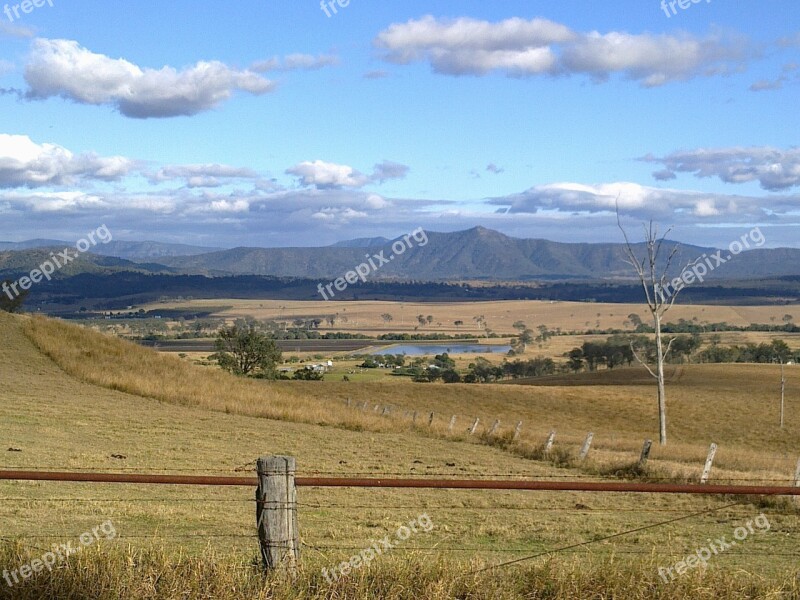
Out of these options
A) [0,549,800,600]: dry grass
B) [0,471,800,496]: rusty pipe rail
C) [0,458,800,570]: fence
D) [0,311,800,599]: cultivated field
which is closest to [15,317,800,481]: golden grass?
[0,311,800,599]: cultivated field

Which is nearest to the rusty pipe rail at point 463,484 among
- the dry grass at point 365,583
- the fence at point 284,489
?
the fence at point 284,489

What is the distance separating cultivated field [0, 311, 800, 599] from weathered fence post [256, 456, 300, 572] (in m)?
0.20

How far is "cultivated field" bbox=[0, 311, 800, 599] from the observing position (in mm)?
6500

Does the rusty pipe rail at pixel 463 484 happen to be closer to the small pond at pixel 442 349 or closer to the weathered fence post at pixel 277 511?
the weathered fence post at pixel 277 511

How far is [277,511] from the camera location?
20.3 ft

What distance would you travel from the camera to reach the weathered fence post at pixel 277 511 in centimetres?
619

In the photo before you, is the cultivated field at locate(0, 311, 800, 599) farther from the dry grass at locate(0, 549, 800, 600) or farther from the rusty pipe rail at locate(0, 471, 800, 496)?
the rusty pipe rail at locate(0, 471, 800, 496)

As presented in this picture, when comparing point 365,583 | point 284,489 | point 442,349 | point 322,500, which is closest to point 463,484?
point 365,583

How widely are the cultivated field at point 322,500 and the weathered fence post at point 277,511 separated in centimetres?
20

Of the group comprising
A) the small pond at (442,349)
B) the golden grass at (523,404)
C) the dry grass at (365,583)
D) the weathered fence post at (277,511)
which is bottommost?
the small pond at (442,349)

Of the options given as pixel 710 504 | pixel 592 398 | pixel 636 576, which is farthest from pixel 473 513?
pixel 592 398

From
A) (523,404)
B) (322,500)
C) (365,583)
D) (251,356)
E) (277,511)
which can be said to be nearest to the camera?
(277,511)

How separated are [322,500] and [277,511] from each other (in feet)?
29.5

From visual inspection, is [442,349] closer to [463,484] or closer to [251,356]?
[251,356]
